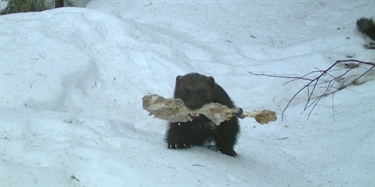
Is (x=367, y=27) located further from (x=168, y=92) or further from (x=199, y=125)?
(x=199, y=125)

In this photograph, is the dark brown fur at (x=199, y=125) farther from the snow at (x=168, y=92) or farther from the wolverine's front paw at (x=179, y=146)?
the snow at (x=168, y=92)

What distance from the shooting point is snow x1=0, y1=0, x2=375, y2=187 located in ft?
14.4

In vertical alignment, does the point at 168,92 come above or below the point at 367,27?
below

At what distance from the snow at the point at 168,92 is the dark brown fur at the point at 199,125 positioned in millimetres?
200

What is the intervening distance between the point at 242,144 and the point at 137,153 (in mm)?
2860

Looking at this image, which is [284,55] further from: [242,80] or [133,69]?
[133,69]

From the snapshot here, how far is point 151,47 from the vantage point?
10.2m

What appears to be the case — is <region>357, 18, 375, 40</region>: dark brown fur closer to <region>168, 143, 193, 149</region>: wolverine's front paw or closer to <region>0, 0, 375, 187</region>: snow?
<region>0, 0, 375, 187</region>: snow

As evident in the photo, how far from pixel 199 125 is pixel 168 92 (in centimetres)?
352

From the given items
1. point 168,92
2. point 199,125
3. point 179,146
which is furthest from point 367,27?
Answer: point 179,146

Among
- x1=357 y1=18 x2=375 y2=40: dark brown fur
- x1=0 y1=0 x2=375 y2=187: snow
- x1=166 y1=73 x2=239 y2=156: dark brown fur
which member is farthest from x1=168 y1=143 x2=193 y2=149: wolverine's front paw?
x1=357 y1=18 x2=375 y2=40: dark brown fur

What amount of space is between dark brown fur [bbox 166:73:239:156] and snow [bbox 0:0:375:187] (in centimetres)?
20

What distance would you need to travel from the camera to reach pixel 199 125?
539cm

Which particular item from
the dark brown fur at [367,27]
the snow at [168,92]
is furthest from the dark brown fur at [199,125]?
the dark brown fur at [367,27]
